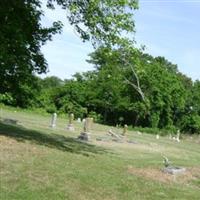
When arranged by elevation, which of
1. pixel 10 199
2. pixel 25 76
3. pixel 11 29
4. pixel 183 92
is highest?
pixel 183 92

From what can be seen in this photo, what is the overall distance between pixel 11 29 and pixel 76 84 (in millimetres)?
76003

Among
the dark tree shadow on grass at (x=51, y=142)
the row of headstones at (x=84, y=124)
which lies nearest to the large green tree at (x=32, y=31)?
the dark tree shadow on grass at (x=51, y=142)

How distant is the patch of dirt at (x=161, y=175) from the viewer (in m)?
20.1

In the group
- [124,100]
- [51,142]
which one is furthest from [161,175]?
[124,100]

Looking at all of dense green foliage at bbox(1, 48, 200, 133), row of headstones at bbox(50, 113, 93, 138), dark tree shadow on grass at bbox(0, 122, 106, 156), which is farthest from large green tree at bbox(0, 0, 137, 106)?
dense green foliage at bbox(1, 48, 200, 133)

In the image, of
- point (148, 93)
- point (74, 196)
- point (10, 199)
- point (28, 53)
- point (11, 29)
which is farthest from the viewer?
point (148, 93)

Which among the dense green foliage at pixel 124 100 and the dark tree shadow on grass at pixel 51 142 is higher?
the dense green foliage at pixel 124 100

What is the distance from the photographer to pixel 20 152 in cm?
1858

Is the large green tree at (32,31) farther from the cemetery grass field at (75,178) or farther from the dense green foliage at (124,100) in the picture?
the dense green foliage at (124,100)

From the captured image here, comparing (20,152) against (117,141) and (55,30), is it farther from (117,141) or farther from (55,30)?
(117,141)

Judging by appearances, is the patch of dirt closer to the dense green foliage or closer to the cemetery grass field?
the cemetery grass field

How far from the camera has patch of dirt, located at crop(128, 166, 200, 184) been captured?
65.9 ft

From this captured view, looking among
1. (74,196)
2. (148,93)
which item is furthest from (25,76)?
(148,93)

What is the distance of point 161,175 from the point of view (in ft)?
68.9
